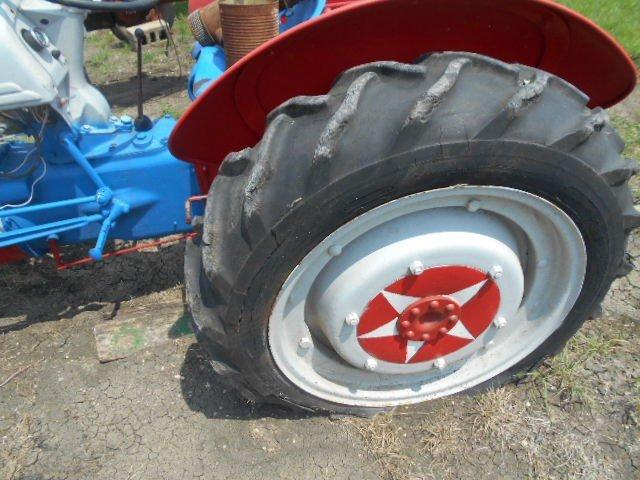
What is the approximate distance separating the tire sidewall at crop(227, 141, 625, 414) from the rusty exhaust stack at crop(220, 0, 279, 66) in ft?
2.60

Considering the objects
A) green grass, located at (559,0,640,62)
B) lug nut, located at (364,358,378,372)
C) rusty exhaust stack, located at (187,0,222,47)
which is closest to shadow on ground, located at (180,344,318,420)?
lug nut, located at (364,358,378,372)

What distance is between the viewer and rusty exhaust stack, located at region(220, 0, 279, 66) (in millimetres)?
1559

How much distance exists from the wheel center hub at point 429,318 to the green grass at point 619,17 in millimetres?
3464

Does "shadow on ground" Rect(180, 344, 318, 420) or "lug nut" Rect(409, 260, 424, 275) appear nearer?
"lug nut" Rect(409, 260, 424, 275)

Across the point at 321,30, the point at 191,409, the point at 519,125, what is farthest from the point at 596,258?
the point at 191,409

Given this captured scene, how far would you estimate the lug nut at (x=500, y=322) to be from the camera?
148 centimetres

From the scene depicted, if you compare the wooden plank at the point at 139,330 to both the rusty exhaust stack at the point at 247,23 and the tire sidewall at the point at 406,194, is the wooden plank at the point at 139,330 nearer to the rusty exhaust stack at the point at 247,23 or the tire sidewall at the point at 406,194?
the tire sidewall at the point at 406,194

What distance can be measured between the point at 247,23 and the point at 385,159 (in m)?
0.83

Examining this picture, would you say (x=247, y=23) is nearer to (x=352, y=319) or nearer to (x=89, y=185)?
(x=89, y=185)

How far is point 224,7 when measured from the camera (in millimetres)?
1594

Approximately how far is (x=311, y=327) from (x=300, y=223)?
49cm

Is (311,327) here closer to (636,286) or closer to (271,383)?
(271,383)

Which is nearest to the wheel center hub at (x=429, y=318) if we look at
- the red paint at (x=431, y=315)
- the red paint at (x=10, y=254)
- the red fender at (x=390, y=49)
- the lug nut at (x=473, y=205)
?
the red paint at (x=431, y=315)

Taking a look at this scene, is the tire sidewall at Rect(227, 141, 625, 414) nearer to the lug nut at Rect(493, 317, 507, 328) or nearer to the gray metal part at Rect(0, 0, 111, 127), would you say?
the lug nut at Rect(493, 317, 507, 328)
